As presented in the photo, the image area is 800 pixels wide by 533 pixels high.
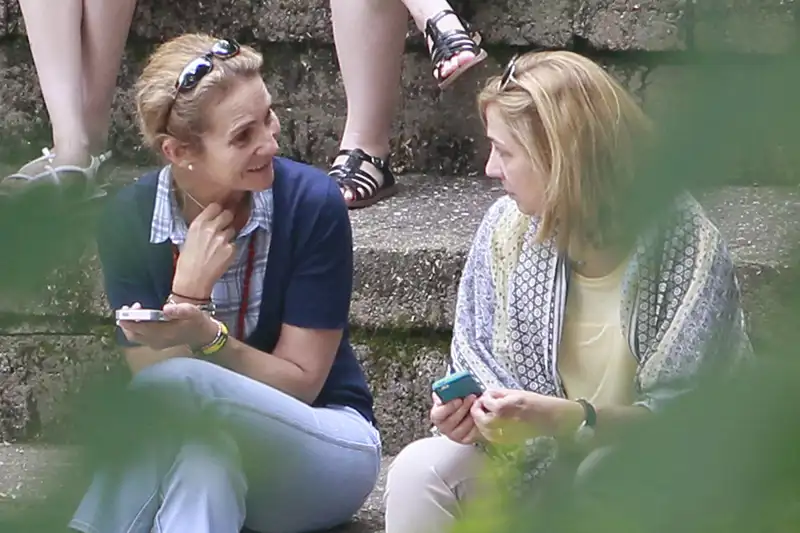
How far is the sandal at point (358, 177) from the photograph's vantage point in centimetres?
232

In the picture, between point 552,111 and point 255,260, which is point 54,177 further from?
point 255,260

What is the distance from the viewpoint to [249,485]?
0.50m

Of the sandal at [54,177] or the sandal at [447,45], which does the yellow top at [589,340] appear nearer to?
the sandal at [447,45]

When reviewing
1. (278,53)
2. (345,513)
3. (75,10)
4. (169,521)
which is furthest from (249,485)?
(278,53)

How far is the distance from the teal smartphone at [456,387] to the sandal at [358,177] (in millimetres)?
768

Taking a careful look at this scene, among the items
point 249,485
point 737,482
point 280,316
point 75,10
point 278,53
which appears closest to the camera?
point 737,482

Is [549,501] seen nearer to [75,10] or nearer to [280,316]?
[280,316]

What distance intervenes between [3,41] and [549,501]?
2.29 meters

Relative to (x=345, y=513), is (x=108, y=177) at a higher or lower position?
higher

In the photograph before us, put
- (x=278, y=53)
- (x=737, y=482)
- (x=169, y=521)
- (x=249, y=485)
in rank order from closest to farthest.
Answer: (x=737, y=482)
(x=249, y=485)
(x=169, y=521)
(x=278, y=53)

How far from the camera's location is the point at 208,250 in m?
1.65

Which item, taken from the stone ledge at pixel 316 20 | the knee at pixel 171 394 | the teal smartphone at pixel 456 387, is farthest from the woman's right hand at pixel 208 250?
the knee at pixel 171 394

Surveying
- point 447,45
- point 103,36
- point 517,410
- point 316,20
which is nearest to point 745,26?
point 517,410

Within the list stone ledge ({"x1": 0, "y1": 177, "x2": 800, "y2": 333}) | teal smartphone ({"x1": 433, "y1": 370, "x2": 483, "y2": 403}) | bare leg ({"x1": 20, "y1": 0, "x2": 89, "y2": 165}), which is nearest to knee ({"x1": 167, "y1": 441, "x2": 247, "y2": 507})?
teal smartphone ({"x1": 433, "y1": 370, "x2": 483, "y2": 403})
